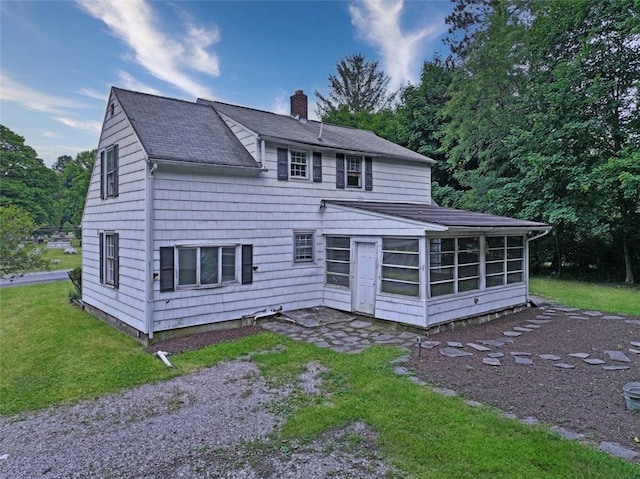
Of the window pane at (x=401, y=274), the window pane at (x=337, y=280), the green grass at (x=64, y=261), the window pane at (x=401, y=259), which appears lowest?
the green grass at (x=64, y=261)

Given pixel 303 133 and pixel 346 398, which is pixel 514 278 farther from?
pixel 346 398

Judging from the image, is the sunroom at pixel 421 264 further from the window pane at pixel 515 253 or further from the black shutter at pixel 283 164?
the black shutter at pixel 283 164

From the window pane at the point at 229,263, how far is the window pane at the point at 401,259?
358 cm

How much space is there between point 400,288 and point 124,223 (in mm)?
6596

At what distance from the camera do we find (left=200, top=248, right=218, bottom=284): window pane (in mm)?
8586

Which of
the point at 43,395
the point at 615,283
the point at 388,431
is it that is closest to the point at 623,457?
the point at 388,431

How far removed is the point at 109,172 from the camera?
9805 millimetres

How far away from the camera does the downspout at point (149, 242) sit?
7.74 metres

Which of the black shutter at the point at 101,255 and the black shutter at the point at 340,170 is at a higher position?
the black shutter at the point at 340,170

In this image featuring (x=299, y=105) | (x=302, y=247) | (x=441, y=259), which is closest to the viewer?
(x=441, y=259)

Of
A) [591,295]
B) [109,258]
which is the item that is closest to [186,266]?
[109,258]

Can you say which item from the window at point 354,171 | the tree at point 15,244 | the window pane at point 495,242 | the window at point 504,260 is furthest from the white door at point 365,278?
the tree at point 15,244

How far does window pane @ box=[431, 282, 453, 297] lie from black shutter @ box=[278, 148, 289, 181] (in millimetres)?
4613

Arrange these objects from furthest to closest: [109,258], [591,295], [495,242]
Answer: [591,295] → [495,242] → [109,258]
